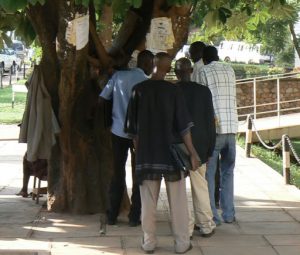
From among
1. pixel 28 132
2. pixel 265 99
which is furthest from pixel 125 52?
pixel 265 99

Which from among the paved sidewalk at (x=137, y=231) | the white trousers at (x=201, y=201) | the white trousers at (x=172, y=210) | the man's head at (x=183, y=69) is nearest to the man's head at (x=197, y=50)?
the man's head at (x=183, y=69)

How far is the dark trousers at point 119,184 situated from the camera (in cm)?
648

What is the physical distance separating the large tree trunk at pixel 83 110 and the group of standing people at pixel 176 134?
68 centimetres

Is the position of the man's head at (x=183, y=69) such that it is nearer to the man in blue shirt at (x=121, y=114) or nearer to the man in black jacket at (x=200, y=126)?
the man in black jacket at (x=200, y=126)

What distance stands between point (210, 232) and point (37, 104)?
2.46 metres

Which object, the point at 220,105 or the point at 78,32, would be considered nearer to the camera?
the point at 78,32

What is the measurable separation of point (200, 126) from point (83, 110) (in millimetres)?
1851

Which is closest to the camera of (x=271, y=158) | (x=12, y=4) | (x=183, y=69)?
(x=12, y=4)

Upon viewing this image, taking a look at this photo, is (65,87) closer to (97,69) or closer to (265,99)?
(97,69)

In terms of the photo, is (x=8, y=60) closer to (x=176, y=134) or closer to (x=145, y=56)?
(x=145, y=56)

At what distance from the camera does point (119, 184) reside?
655 cm

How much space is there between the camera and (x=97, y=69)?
720 cm

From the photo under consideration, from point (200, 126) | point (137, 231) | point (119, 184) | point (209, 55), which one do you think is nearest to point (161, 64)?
point (200, 126)

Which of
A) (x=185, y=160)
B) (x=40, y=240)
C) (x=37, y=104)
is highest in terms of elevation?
(x=37, y=104)
